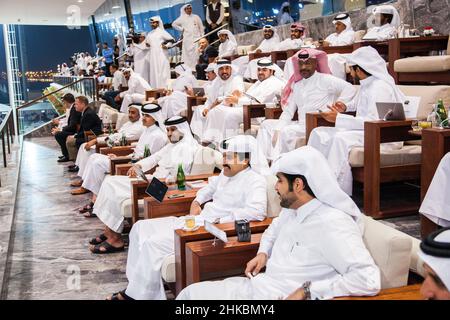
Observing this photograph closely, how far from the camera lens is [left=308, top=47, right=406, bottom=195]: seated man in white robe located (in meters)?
4.30

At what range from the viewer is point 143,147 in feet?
20.6

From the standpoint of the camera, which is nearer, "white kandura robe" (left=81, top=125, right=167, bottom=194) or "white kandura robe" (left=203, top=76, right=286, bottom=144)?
"white kandura robe" (left=81, top=125, right=167, bottom=194)

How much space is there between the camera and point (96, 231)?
5711 millimetres

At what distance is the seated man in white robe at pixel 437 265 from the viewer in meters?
1.57

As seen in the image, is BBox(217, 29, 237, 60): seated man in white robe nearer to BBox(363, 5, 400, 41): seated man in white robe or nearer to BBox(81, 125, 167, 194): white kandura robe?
BBox(363, 5, 400, 41): seated man in white robe

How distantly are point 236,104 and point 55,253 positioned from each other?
9.90 feet

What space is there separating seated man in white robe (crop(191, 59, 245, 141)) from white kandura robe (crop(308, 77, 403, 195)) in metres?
2.91

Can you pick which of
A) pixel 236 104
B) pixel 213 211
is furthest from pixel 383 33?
pixel 213 211

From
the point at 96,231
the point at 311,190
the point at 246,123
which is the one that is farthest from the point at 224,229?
the point at 246,123

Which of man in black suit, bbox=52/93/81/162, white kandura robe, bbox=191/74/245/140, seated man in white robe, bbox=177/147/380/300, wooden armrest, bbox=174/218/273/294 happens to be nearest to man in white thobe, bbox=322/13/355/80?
white kandura robe, bbox=191/74/245/140

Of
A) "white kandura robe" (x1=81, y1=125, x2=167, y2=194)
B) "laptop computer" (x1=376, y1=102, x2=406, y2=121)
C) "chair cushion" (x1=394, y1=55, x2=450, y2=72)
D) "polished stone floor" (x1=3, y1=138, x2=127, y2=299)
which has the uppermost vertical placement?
"chair cushion" (x1=394, y1=55, x2=450, y2=72)

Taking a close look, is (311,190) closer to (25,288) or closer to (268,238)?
(268,238)

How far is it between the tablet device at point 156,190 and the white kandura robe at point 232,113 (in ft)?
9.28
